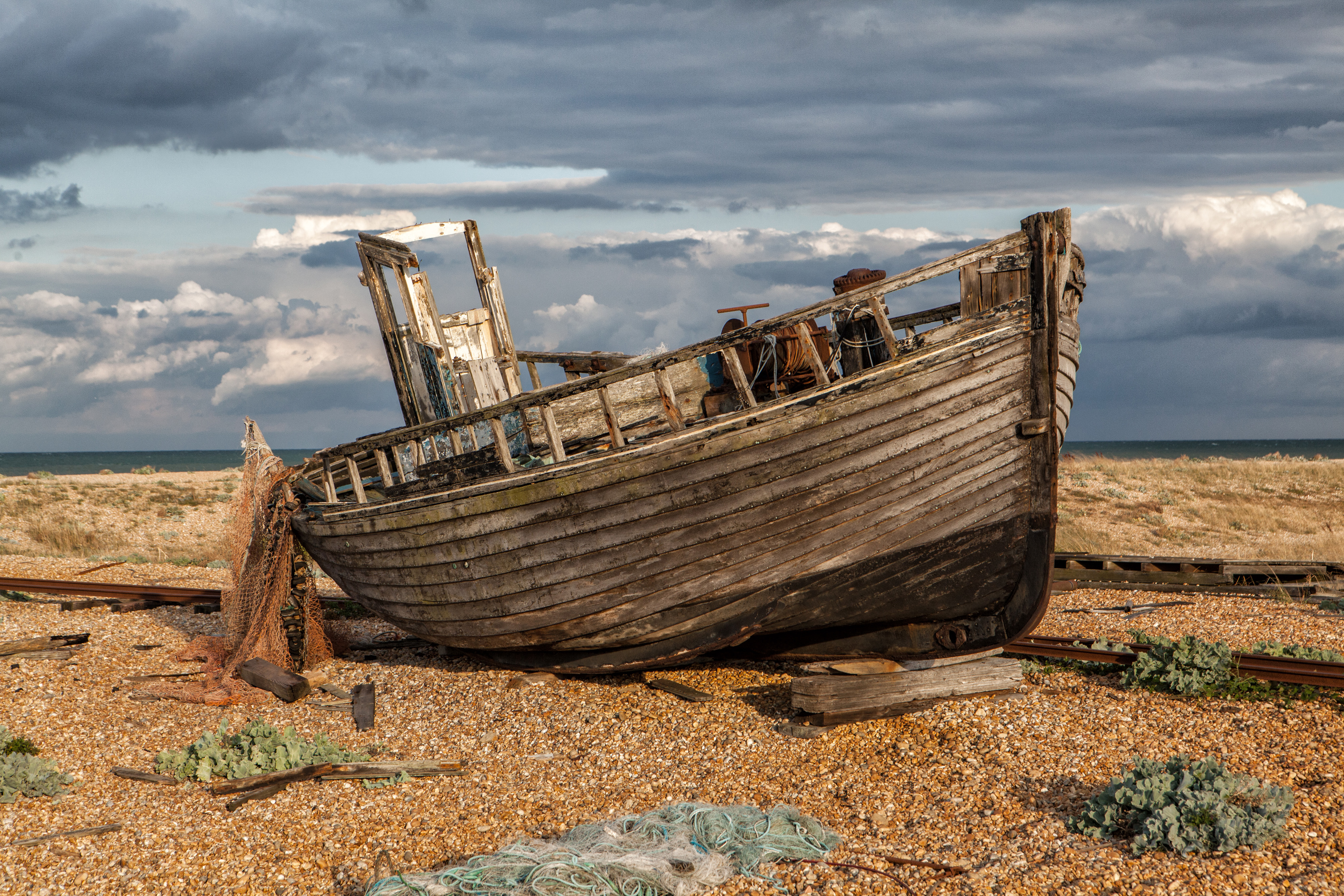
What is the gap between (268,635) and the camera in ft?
32.2

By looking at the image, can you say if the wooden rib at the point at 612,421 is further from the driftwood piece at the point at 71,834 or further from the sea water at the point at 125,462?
the sea water at the point at 125,462

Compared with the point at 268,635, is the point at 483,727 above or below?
below

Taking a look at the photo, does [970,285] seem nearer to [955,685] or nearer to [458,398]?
[955,685]

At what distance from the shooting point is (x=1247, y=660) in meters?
7.88

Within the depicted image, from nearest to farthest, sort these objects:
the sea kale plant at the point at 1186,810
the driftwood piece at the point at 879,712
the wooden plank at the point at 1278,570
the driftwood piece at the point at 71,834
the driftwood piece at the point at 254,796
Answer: the sea kale plant at the point at 1186,810, the driftwood piece at the point at 71,834, the driftwood piece at the point at 254,796, the driftwood piece at the point at 879,712, the wooden plank at the point at 1278,570

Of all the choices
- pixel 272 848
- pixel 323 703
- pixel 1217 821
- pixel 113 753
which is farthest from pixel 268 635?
pixel 1217 821

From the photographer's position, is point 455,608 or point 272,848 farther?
point 455,608

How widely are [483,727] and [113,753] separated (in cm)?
299

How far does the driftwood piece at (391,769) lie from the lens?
22.2 ft

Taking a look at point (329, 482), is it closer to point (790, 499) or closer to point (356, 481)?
point (356, 481)

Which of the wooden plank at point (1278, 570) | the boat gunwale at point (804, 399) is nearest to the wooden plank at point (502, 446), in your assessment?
the boat gunwale at point (804, 399)

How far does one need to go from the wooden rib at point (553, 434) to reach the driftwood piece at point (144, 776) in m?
3.82

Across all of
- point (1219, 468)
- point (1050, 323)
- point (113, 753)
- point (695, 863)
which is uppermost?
point (1050, 323)

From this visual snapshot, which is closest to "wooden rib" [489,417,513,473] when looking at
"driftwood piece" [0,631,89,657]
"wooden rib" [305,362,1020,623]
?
"wooden rib" [305,362,1020,623]
